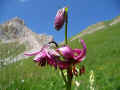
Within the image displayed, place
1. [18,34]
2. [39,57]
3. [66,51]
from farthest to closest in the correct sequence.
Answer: [18,34]
[39,57]
[66,51]

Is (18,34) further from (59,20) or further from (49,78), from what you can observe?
(59,20)

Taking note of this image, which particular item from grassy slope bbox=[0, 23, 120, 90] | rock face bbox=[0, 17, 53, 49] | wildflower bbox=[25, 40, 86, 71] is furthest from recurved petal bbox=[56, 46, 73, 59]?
rock face bbox=[0, 17, 53, 49]

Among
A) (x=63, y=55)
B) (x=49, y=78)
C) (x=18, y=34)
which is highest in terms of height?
(x=18, y=34)

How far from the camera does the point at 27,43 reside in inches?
170

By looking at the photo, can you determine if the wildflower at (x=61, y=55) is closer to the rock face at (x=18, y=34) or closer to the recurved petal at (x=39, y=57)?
the recurved petal at (x=39, y=57)

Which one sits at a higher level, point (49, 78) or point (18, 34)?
point (18, 34)

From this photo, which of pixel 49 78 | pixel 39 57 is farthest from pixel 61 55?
pixel 49 78

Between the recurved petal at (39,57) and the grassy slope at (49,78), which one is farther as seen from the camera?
the grassy slope at (49,78)

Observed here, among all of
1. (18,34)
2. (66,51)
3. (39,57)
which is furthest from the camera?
(18,34)

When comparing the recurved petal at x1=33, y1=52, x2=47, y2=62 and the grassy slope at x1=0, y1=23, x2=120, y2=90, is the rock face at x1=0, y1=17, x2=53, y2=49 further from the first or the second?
the recurved petal at x1=33, y1=52, x2=47, y2=62

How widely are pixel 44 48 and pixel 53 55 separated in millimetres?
94

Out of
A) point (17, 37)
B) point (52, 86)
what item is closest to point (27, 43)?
point (17, 37)

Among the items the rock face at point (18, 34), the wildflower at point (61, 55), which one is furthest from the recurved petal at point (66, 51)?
the rock face at point (18, 34)

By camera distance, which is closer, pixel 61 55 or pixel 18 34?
pixel 61 55
